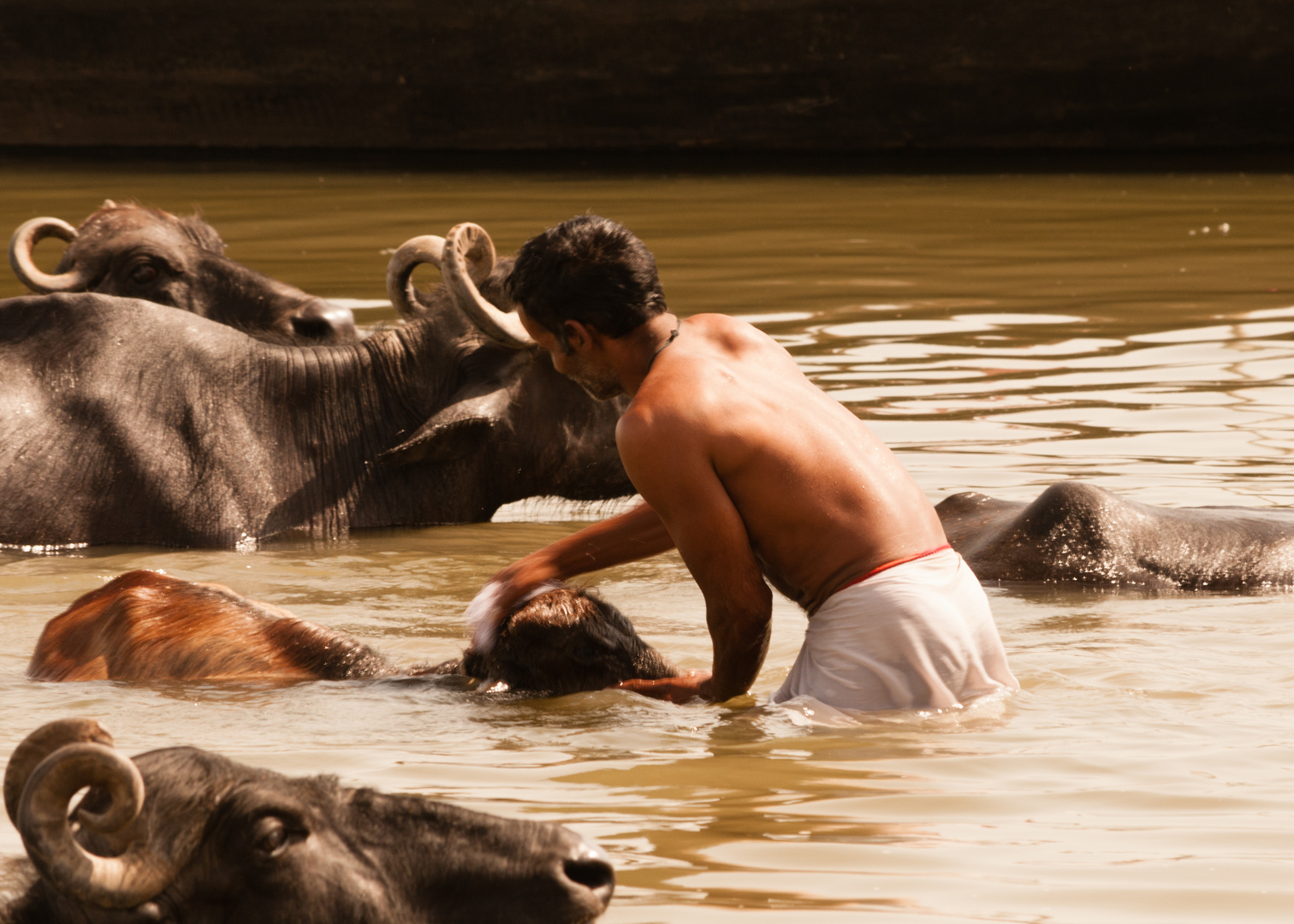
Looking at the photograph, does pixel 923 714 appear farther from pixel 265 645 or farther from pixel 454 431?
pixel 454 431

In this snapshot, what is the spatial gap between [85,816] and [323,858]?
0.45 meters

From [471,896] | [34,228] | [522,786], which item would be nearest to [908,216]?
[34,228]

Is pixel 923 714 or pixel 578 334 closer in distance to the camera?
pixel 923 714

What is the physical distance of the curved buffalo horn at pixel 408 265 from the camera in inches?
346

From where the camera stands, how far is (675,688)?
5508 mm

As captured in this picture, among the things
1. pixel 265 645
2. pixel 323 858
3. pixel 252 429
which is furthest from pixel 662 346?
pixel 252 429

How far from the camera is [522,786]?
459 cm

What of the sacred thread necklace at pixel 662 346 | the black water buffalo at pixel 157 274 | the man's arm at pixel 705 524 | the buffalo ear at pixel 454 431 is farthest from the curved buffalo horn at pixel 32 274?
the man's arm at pixel 705 524

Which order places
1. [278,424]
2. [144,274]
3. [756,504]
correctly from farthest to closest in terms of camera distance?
[144,274], [278,424], [756,504]

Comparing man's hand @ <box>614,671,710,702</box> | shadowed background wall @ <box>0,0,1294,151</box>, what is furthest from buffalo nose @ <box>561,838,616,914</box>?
shadowed background wall @ <box>0,0,1294,151</box>

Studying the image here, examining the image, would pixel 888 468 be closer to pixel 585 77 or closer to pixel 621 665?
pixel 621 665

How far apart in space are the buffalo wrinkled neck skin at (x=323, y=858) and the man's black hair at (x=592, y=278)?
2194mm

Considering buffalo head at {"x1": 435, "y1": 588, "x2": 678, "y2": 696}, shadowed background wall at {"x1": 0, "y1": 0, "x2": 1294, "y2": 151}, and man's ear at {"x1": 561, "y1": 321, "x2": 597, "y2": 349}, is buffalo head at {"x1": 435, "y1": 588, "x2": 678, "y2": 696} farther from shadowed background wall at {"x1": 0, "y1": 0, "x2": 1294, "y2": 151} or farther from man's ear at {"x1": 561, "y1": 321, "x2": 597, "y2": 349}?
shadowed background wall at {"x1": 0, "y1": 0, "x2": 1294, "y2": 151}

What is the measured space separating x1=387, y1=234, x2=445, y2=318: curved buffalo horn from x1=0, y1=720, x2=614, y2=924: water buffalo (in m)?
5.28
